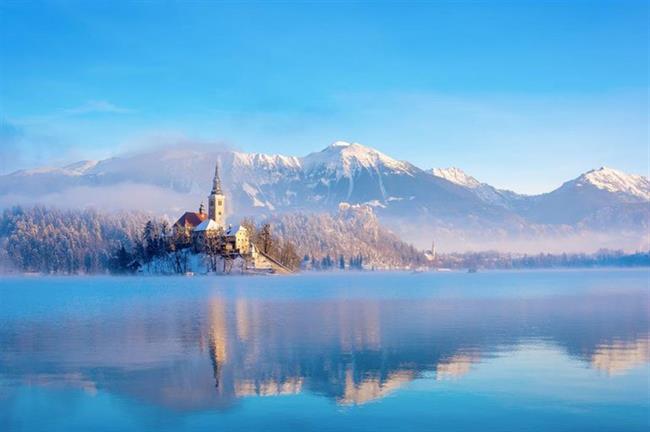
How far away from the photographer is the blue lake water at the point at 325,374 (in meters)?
27.4

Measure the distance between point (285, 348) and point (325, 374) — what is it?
8.53 meters

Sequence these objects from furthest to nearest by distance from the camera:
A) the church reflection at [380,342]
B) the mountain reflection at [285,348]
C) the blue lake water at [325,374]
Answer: the church reflection at [380,342] → the mountain reflection at [285,348] → the blue lake water at [325,374]

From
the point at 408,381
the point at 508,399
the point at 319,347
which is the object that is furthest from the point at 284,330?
the point at 508,399

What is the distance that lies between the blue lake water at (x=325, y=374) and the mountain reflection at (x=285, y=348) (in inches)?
5.4

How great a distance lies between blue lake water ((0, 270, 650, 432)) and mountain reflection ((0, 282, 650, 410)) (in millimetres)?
137

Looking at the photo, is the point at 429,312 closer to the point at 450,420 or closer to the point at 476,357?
the point at 476,357

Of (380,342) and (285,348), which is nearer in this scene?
(285,348)

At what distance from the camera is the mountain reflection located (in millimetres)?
33250

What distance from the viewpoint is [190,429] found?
85.1ft

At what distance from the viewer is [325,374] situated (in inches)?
1399

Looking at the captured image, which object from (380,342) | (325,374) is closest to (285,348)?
(380,342)

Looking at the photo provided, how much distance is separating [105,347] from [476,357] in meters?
23.3

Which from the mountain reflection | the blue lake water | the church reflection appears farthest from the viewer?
the church reflection

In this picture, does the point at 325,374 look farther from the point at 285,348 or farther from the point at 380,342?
the point at 380,342
